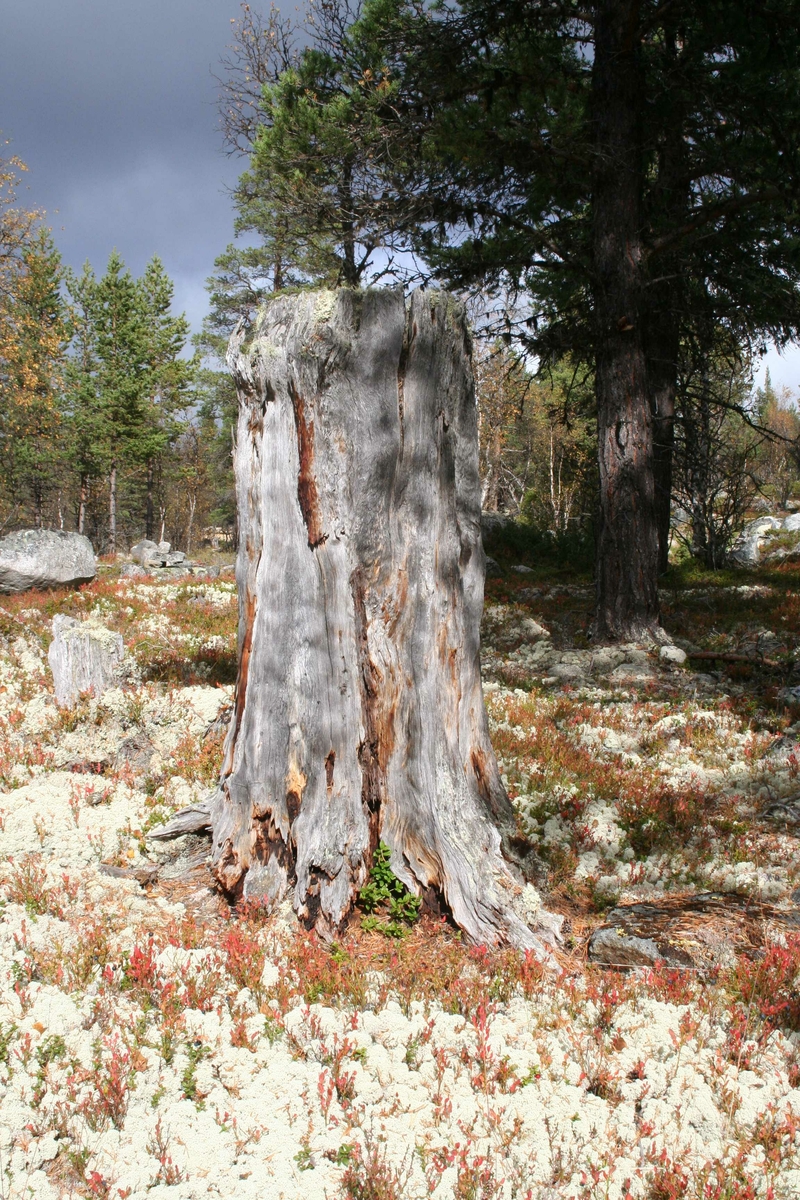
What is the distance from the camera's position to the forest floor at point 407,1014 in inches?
105

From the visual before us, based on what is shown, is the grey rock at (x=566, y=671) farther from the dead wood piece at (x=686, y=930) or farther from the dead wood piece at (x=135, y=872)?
the dead wood piece at (x=135, y=872)

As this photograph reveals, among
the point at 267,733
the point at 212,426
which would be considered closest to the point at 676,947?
the point at 267,733

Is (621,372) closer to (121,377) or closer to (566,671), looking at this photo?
(566,671)

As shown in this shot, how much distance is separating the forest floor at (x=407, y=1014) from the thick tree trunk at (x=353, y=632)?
0.34 meters

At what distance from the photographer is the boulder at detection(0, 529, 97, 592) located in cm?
1483

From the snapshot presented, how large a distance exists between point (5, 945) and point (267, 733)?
1653 mm

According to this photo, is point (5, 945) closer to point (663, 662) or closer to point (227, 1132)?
point (227, 1132)

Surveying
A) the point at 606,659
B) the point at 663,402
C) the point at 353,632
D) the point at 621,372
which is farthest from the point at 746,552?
the point at 353,632

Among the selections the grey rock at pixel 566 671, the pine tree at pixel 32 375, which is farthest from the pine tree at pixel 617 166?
the pine tree at pixel 32 375

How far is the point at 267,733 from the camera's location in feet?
14.2

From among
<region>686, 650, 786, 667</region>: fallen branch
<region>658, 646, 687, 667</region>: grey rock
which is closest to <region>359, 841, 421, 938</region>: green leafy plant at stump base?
<region>658, 646, 687, 667</region>: grey rock

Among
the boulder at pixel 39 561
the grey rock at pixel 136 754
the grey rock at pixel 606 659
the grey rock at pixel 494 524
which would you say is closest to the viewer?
the grey rock at pixel 136 754

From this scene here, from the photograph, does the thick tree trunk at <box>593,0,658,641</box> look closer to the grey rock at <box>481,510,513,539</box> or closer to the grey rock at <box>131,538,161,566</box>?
the grey rock at <box>481,510,513,539</box>

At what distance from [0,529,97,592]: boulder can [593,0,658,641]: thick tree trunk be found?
1058 cm
